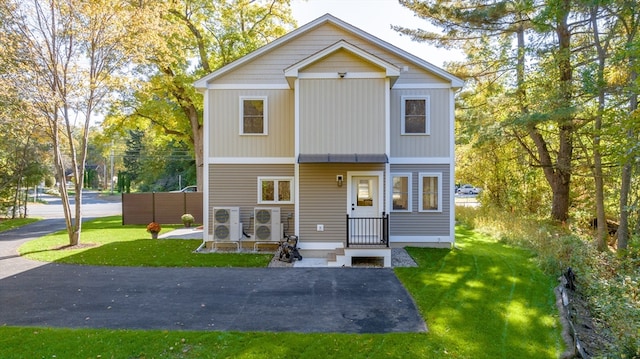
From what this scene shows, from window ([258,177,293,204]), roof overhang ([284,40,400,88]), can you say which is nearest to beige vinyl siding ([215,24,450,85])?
roof overhang ([284,40,400,88])

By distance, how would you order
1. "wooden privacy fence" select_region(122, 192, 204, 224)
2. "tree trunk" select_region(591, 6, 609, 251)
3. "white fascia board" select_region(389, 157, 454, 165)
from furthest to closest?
1. "wooden privacy fence" select_region(122, 192, 204, 224)
2. "white fascia board" select_region(389, 157, 454, 165)
3. "tree trunk" select_region(591, 6, 609, 251)

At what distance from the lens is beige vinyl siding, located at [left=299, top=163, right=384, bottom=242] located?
959 centimetres

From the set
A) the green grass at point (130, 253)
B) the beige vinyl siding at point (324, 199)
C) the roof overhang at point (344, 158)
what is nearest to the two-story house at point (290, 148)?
the beige vinyl siding at point (324, 199)

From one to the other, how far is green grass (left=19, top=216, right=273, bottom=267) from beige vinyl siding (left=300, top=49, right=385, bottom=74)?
18.6 ft

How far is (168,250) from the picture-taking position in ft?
33.6

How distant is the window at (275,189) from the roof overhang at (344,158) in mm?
1483

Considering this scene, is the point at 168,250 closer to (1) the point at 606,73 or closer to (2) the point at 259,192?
(2) the point at 259,192

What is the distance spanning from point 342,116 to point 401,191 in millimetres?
3261

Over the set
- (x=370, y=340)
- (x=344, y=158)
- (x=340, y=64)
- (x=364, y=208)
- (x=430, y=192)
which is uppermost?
(x=340, y=64)

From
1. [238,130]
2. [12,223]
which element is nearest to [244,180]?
[238,130]

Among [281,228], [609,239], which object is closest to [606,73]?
[609,239]

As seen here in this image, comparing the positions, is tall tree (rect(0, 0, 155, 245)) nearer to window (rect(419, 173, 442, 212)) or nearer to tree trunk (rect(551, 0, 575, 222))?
window (rect(419, 173, 442, 212))

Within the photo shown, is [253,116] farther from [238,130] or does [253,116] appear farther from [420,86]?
[420,86]

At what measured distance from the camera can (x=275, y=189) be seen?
10375 mm
